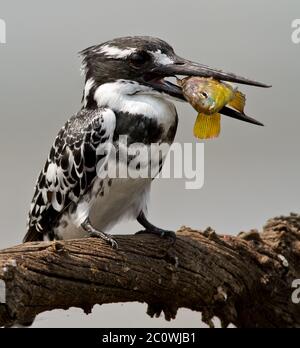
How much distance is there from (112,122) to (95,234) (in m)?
0.39

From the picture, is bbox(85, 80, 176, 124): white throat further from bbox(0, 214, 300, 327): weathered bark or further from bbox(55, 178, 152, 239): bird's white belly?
bbox(0, 214, 300, 327): weathered bark

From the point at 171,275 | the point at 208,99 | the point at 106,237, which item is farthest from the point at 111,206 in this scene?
the point at 208,99

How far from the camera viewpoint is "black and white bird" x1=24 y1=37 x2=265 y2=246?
3131mm

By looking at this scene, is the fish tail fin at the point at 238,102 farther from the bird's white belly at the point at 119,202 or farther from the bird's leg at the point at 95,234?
the bird's leg at the point at 95,234

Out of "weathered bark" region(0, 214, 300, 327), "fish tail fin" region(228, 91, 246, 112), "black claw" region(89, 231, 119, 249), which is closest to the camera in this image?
"weathered bark" region(0, 214, 300, 327)

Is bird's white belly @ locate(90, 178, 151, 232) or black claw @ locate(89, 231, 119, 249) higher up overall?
bird's white belly @ locate(90, 178, 151, 232)

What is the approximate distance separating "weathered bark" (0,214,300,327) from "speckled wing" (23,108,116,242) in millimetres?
310

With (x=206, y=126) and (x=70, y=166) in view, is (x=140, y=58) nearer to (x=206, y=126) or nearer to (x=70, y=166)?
(x=206, y=126)

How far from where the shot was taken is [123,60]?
317 cm

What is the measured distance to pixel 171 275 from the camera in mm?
2977

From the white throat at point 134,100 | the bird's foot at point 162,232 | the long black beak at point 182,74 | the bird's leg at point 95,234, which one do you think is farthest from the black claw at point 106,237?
the long black beak at point 182,74

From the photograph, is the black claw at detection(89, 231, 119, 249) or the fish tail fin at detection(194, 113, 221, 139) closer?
the black claw at detection(89, 231, 119, 249)

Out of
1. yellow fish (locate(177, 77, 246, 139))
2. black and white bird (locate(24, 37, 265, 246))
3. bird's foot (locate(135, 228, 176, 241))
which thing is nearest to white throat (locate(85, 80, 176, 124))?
black and white bird (locate(24, 37, 265, 246))

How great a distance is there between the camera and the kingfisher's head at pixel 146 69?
3.14m
